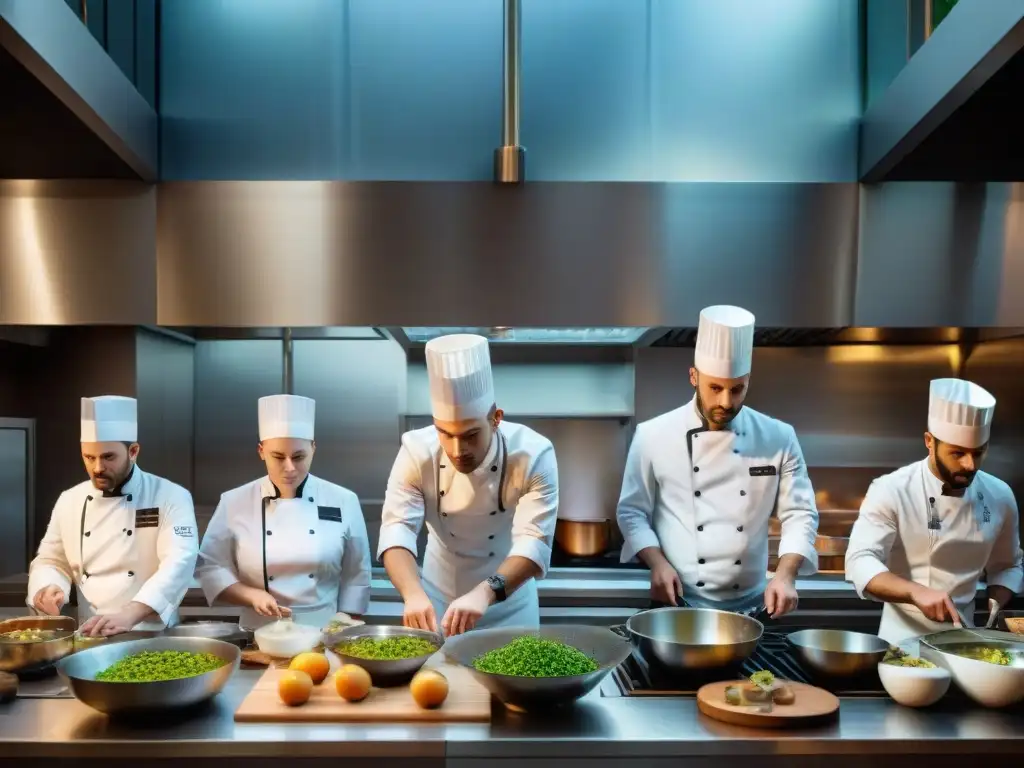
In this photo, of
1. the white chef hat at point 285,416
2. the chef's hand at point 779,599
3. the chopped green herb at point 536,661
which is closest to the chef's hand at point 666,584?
the chef's hand at point 779,599

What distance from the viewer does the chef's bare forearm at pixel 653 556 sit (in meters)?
2.59

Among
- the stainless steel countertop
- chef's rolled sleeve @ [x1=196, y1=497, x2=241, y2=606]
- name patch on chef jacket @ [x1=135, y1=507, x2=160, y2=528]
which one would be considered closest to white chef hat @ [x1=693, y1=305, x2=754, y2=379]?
the stainless steel countertop

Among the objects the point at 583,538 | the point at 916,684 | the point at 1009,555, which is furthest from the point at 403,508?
the point at 1009,555

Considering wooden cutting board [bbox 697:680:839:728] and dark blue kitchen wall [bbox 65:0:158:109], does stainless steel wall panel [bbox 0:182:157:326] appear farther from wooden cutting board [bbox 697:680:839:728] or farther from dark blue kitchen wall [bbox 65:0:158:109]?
wooden cutting board [bbox 697:680:839:728]

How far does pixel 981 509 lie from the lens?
2668mm

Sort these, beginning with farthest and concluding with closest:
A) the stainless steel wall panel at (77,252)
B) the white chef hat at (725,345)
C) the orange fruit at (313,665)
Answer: the stainless steel wall panel at (77,252), the white chef hat at (725,345), the orange fruit at (313,665)

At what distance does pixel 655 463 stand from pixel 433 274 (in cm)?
131

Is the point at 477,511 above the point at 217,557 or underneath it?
above

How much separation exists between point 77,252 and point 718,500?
2.79 metres

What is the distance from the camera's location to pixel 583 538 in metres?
3.89

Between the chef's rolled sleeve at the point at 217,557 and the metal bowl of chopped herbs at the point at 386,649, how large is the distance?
0.97 m

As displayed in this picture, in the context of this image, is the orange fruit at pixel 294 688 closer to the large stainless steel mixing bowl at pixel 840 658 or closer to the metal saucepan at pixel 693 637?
the metal saucepan at pixel 693 637

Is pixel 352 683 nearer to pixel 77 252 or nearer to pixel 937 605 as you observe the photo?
pixel 937 605

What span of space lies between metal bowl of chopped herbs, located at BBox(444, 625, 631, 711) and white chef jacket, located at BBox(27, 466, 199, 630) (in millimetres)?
1337
